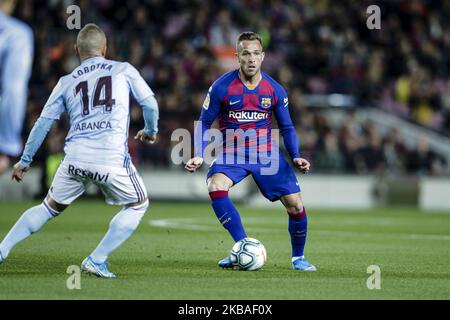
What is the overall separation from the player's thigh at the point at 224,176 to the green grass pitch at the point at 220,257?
0.79m

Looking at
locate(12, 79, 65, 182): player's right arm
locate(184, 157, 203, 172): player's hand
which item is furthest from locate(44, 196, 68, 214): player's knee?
locate(184, 157, 203, 172): player's hand

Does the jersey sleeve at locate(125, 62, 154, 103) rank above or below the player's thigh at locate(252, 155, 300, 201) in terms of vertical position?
above

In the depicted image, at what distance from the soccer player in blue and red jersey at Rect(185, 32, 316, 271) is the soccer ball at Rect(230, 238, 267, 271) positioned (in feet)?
0.52

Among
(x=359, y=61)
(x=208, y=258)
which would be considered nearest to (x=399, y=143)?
(x=359, y=61)

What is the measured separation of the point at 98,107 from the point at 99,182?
25.3 inches

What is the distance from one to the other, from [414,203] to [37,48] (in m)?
9.33

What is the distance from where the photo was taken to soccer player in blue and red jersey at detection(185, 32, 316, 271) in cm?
955

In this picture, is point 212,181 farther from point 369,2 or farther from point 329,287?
point 369,2

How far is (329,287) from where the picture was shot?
8.07m

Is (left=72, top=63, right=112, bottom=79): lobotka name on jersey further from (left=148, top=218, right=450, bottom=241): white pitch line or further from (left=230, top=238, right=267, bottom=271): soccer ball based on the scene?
(left=148, top=218, right=450, bottom=241): white pitch line

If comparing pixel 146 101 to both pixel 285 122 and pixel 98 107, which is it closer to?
pixel 98 107

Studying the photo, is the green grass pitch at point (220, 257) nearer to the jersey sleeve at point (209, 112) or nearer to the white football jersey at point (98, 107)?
the white football jersey at point (98, 107)
